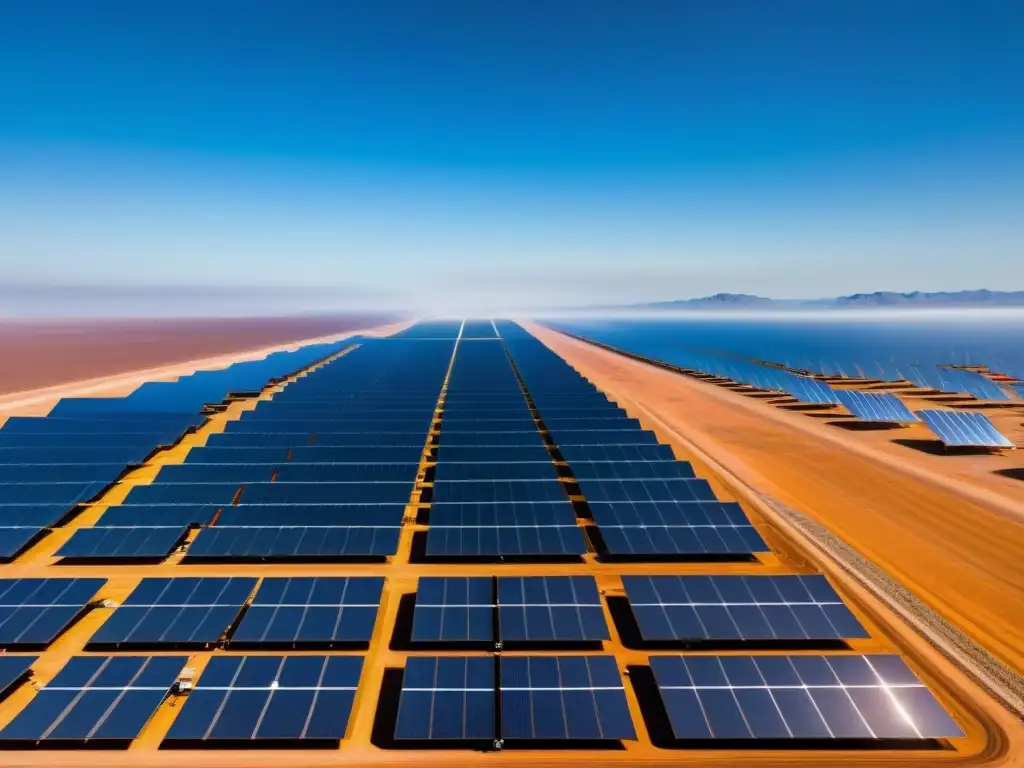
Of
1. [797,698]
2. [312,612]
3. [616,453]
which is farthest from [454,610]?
[616,453]

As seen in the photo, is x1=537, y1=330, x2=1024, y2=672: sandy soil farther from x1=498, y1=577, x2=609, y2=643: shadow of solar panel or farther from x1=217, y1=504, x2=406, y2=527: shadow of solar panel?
x1=217, y1=504, x2=406, y2=527: shadow of solar panel

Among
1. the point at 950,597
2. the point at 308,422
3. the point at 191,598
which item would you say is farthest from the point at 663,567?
the point at 308,422

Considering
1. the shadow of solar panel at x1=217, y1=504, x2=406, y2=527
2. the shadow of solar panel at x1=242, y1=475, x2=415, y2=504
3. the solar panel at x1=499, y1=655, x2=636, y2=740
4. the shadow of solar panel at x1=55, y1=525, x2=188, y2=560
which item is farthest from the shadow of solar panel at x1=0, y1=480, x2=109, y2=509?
the solar panel at x1=499, y1=655, x2=636, y2=740

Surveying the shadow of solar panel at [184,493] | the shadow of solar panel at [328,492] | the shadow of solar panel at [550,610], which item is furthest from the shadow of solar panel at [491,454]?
the shadow of solar panel at [550,610]

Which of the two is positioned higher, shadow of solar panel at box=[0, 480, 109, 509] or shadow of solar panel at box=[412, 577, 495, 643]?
shadow of solar panel at box=[0, 480, 109, 509]

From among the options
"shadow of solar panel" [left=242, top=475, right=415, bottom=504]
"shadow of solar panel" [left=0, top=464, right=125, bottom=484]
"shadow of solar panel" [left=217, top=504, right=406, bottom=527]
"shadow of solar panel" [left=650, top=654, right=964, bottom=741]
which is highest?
"shadow of solar panel" [left=0, top=464, right=125, bottom=484]

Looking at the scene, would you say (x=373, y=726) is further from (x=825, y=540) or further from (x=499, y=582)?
(x=825, y=540)
